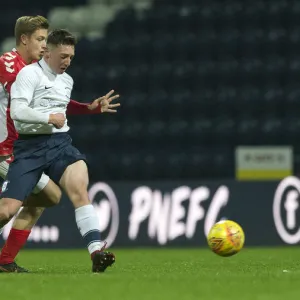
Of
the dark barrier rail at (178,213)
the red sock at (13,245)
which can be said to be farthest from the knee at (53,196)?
the dark barrier rail at (178,213)

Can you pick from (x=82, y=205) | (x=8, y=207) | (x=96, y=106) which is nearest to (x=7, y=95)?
(x=96, y=106)

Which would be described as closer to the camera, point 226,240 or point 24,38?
point 24,38

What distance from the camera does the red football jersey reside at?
19.9 ft

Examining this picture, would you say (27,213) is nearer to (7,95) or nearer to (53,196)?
(53,196)

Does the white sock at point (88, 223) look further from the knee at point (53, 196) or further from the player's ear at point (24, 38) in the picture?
the player's ear at point (24, 38)

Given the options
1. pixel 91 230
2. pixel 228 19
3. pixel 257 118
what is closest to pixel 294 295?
pixel 91 230

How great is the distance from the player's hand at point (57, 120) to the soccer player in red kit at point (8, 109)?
55 centimetres

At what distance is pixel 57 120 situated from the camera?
219 inches

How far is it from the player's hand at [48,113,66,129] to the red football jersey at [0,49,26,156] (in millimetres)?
574

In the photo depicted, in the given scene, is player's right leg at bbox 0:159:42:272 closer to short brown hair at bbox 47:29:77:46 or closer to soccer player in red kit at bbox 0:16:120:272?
soccer player in red kit at bbox 0:16:120:272

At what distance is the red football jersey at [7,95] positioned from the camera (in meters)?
6.06

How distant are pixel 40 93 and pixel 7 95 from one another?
0.35 meters

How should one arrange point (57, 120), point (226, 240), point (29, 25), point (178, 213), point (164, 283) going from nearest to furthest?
point (164, 283) → point (57, 120) → point (29, 25) → point (226, 240) → point (178, 213)

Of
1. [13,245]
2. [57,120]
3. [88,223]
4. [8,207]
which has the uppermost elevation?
[57,120]
